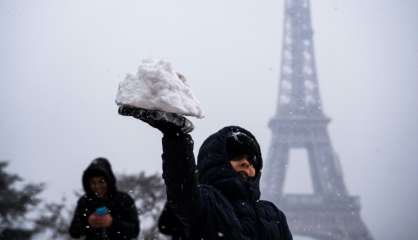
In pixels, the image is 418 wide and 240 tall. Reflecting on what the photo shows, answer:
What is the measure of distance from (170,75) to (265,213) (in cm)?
81

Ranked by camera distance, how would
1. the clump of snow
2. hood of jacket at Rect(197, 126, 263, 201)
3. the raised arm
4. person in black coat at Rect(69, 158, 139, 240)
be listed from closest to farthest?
the clump of snow, the raised arm, hood of jacket at Rect(197, 126, 263, 201), person in black coat at Rect(69, 158, 139, 240)

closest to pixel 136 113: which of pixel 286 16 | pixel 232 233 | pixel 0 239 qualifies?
pixel 232 233

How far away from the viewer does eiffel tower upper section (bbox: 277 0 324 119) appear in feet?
113

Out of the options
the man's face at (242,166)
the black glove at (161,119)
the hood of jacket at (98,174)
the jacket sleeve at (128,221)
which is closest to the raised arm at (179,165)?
the black glove at (161,119)

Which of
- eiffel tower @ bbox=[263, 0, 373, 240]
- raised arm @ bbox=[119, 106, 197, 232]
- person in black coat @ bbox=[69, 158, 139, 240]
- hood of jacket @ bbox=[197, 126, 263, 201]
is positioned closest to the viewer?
raised arm @ bbox=[119, 106, 197, 232]

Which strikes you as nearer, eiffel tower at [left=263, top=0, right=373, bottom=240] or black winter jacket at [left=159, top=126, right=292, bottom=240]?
black winter jacket at [left=159, top=126, right=292, bottom=240]

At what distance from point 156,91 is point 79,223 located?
2.28 metres

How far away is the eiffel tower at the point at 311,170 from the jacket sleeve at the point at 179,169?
2664 cm

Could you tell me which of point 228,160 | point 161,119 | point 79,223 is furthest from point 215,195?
point 79,223

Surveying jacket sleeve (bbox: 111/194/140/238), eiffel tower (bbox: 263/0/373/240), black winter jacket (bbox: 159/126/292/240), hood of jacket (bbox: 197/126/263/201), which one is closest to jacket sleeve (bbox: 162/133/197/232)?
black winter jacket (bbox: 159/126/292/240)

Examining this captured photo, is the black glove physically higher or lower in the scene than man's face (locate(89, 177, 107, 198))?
higher

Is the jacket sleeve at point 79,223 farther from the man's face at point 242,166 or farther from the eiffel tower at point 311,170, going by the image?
the eiffel tower at point 311,170

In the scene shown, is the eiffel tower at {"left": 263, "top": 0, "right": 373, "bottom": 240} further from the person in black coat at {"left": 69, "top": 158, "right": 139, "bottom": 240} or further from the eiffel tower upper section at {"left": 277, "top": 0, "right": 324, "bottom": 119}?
→ the person in black coat at {"left": 69, "top": 158, "right": 139, "bottom": 240}

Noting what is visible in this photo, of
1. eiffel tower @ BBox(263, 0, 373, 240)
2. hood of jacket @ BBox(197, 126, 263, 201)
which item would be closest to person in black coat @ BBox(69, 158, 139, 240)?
hood of jacket @ BBox(197, 126, 263, 201)
